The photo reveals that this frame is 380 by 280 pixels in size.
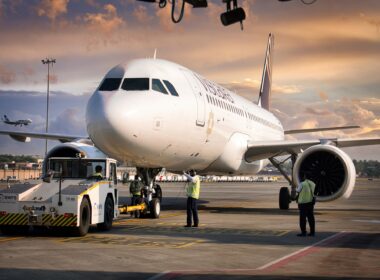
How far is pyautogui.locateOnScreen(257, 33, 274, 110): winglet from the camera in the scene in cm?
4022

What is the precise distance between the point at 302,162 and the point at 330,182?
47.1 inches

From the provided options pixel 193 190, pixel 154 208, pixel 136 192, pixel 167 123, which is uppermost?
pixel 167 123

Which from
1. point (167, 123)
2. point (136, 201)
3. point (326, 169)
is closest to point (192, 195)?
point (167, 123)

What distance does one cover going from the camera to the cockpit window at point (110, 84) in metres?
16.6

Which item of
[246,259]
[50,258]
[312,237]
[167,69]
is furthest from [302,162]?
[50,258]

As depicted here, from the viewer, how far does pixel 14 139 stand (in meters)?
26.1

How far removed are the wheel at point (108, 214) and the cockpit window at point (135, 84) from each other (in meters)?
3.24

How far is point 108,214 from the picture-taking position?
15094 mm

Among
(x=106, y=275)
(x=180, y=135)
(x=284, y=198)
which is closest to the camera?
(x=106, y=275)

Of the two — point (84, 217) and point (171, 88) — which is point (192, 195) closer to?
point (171, 88)

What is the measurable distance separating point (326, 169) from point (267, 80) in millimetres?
22727

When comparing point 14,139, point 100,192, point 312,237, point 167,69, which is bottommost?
point 312,237

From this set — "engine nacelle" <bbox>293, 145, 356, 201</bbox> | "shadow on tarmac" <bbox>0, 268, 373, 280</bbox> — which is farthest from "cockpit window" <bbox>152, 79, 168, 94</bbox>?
"shadow on tarmac" <bbox>0, 268, 373, 280</bbox>

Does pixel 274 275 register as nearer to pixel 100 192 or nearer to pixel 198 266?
pixel 198 266
